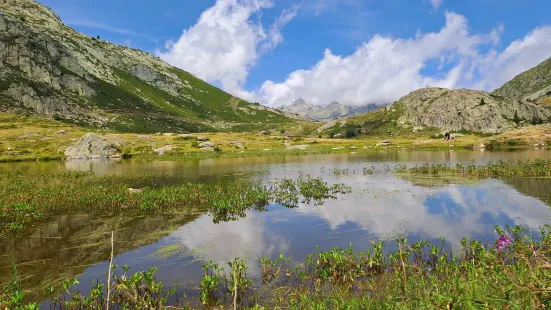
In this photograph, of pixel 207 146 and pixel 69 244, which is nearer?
pixel 69 244

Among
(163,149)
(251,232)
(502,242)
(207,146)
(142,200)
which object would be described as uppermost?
(207,146)

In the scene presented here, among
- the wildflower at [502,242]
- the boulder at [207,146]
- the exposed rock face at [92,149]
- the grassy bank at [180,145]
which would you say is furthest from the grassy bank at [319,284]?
the boulder at [207,146]

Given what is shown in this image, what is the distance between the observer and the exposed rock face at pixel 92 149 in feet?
335

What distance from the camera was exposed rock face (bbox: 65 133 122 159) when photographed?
10206cm

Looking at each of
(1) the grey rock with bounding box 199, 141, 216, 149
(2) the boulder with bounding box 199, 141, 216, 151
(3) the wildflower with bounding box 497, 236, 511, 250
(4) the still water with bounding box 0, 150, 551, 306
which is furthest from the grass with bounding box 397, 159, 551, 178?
(1) the grey rock with bounding box 199, 141, 216, 149

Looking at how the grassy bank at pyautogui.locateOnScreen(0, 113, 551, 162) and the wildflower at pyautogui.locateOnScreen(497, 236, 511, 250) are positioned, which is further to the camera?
the grassy bank at pyautogui.locateOnScreen(0, 113, 551, 162)

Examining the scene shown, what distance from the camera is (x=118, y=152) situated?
349ft

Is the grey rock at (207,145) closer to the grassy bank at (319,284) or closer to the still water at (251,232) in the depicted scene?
the still water at (251,232)

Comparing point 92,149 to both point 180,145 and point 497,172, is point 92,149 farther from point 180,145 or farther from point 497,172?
point 497,172

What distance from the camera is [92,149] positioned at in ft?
339

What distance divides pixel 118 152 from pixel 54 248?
9414cm

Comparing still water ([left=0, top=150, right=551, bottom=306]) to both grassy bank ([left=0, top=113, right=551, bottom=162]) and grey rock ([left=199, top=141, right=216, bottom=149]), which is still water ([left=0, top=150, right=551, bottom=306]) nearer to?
grassy bank ([left=0, top=113, right=551, bottom=162])

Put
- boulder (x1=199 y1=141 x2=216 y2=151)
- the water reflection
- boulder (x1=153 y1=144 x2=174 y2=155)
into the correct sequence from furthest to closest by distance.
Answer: boulder (x1=199 y1=141 x2=216 y2=151), boulder (x1=153 y1=144 x2=174 y2=155), the water reflection

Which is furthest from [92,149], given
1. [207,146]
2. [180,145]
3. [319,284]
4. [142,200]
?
[319,284]
